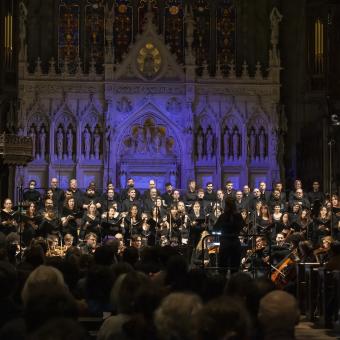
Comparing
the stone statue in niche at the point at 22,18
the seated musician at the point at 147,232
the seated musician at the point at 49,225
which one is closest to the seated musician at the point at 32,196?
the seated musician at the point at 49,225

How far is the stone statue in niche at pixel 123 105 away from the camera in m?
18.4

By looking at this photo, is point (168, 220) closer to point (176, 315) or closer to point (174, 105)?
point (174, 105)

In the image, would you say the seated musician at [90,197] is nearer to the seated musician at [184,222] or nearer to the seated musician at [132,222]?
the seated musician at [132,222]

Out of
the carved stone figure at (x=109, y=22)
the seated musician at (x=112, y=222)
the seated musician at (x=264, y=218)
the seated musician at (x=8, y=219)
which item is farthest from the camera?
the carved stone figure at (x=109, y=22)

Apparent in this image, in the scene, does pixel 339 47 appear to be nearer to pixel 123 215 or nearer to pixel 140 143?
pixel 140 143

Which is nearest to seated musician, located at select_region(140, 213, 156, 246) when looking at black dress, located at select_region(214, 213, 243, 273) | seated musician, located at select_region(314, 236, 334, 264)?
seated musician, located at select_region(314, 236, 334, 264)

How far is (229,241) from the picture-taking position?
9.47m

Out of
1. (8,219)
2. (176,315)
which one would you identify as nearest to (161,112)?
(8,219)

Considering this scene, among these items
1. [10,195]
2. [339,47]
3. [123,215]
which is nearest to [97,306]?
[123,215]

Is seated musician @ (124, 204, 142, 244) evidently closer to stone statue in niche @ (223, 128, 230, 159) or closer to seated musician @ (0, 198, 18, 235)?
seated musician @ (0, 198, 18, 235)

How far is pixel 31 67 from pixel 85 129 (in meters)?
2.28

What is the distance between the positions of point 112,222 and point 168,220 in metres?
1.00

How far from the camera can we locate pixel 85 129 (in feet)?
60.3

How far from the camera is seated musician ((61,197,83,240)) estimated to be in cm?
1374
